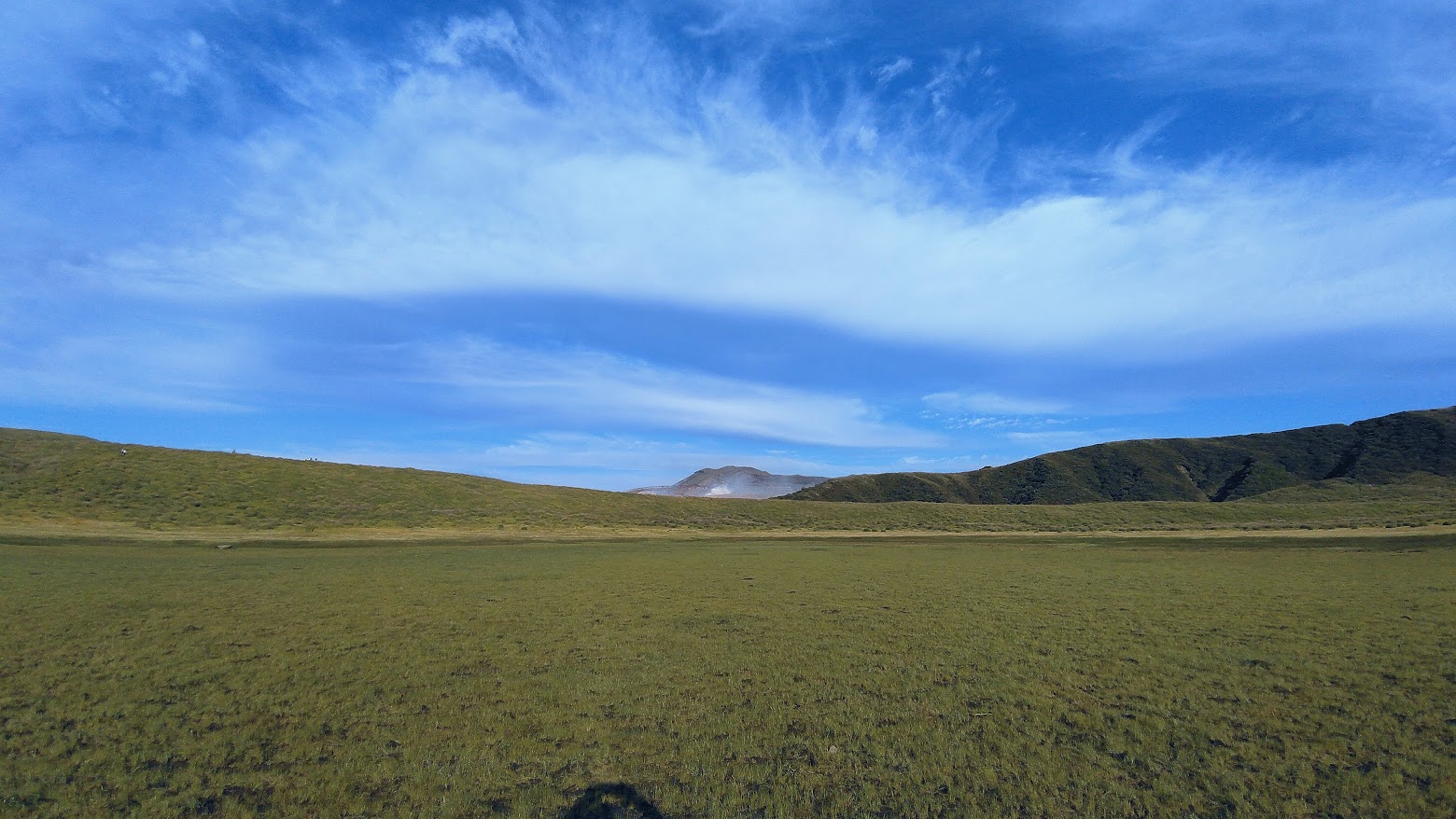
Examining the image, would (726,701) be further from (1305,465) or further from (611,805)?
(1305,465)

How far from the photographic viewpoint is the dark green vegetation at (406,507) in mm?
54844

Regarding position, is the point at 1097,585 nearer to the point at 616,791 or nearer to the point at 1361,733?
the point at 1361,733

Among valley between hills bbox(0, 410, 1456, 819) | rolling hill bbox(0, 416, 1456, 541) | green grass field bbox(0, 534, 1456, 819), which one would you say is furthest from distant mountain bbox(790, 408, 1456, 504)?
green grass field bbox(0, 534, 1456, 819)

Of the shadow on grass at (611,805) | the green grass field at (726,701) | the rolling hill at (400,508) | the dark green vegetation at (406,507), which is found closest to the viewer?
the shadow on grass at (611,805)

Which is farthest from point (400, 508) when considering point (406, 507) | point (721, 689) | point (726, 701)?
point (726, 701)

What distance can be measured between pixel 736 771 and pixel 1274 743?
6.78 meters

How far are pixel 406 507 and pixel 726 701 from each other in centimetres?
6714

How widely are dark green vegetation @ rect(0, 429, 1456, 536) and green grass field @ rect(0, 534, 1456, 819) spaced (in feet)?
138

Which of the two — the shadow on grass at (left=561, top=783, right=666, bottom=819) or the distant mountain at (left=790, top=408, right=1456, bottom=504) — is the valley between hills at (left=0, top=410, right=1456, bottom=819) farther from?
the distant mountain at (left=790, top=408, right=1456, bottom=504)

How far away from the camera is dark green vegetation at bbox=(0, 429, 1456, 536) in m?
54.8

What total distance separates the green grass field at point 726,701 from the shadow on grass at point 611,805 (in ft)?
0.22

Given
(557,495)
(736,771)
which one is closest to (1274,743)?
(736,771)

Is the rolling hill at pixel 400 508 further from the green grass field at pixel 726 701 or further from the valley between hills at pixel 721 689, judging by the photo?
the green grass field at pixel 726 701

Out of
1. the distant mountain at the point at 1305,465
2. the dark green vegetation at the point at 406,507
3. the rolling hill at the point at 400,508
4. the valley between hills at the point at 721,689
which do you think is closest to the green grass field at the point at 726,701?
the valley between hills at the point at 721,689
